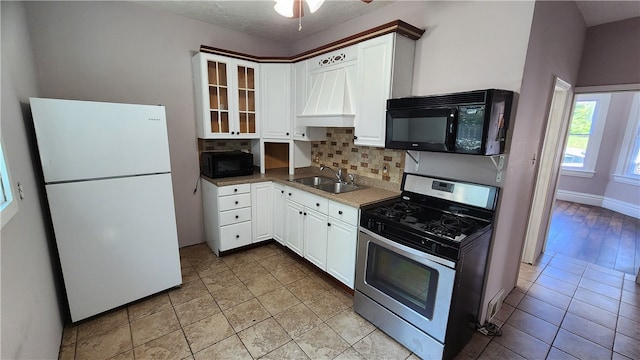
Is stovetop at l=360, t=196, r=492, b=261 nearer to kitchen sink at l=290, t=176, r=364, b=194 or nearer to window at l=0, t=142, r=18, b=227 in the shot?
kitchen sink at l=290, t=176, r=364, b=194

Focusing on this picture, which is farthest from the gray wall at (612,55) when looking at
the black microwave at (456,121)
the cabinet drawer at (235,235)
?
the cabinet drawer at (235,235)

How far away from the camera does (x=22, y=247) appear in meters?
1.38

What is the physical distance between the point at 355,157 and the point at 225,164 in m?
1.46

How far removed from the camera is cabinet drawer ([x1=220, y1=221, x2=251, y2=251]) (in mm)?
2945

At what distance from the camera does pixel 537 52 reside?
5.90 ft

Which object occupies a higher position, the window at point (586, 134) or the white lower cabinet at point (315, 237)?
the window at point (586, 134)

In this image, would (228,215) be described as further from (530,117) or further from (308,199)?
(530,117)

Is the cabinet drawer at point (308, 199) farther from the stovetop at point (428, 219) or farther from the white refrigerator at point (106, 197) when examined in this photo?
the white refrigerator at point (106, 197)

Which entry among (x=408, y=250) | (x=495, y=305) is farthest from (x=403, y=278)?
(x=495, y=305)

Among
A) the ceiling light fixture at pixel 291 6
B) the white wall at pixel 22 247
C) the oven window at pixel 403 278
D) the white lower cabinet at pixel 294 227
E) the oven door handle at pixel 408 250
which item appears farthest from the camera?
the white lower cabinet at pixel 294 227

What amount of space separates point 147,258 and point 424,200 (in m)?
2.35

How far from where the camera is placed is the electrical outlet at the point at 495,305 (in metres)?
2.12

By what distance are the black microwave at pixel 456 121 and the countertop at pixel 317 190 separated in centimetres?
55

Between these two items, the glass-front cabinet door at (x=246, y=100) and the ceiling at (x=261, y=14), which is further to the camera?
the glass-front cabinet door at (x=246, y=100)
